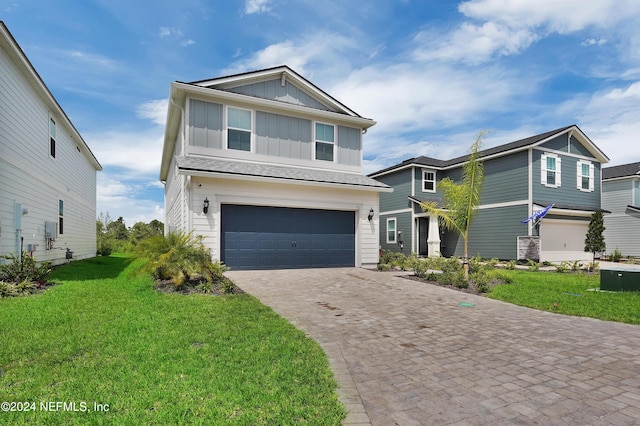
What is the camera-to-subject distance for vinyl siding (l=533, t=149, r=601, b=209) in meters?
18.4

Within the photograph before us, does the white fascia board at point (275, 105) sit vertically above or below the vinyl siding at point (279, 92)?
below

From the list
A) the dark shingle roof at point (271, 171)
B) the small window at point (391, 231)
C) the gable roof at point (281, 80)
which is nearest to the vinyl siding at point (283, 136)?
the dark shingle roof at point (271, 171)

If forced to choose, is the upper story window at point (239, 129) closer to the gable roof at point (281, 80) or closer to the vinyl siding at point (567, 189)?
the gable roof at point (281, 80)

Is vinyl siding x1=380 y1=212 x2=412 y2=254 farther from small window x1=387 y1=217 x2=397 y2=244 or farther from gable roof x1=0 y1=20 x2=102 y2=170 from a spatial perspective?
gable roof x1=0 y1=20 x2=102 y2=170

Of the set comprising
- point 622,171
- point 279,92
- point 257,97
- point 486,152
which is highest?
point 279,92

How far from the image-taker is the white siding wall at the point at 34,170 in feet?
31.2

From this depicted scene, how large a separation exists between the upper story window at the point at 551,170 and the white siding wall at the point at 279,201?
10.9 meters

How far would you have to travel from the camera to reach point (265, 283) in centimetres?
967

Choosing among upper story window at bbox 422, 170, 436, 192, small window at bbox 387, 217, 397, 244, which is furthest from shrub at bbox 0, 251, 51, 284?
upper story window at bbox 422, 170, 436, 192

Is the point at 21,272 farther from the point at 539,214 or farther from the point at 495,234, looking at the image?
the point at 495,234

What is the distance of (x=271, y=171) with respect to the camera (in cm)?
1250

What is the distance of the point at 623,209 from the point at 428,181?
12.8m

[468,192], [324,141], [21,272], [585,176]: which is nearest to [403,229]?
[324,141]

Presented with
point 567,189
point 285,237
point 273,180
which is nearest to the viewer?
point 273,180
